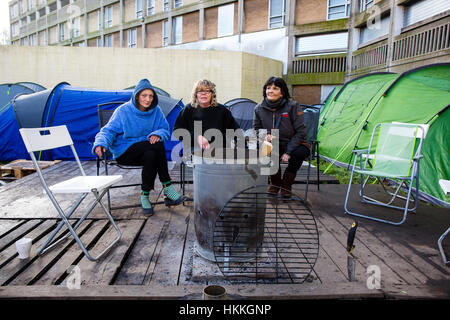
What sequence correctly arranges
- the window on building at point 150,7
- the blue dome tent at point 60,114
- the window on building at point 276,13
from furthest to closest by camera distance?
the window on building at point 150,7 < the window on building at point 276,13 < the blue dome tent at point 60,114

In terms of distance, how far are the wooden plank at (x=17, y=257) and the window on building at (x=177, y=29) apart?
17.9 meters

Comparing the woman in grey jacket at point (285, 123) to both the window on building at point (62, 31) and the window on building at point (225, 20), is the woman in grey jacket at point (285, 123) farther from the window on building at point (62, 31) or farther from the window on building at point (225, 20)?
the window on building at point (62, 31)

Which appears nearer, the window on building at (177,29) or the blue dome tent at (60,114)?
the blue dome tent at (60,114)

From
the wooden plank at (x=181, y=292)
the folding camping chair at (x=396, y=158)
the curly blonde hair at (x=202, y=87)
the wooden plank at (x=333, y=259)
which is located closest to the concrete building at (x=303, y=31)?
the folding camping chair at (x=396, y=158)

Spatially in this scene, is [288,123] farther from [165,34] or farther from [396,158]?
[165,34]

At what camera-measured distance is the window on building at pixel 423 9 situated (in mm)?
8219

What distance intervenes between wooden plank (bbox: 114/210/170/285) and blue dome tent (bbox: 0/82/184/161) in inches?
143

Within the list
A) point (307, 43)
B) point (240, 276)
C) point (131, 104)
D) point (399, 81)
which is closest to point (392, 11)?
point (307, 43)

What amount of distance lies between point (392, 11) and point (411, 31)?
4.36 ft

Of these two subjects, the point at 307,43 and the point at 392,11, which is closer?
the point at 392,11

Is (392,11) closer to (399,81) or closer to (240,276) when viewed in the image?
(399,81)

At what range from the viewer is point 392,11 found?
10156mm

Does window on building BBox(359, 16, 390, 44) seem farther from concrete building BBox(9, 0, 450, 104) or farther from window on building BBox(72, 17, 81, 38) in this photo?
window on building BBox(72, 17, 81, 38)

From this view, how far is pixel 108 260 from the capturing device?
202 cm
